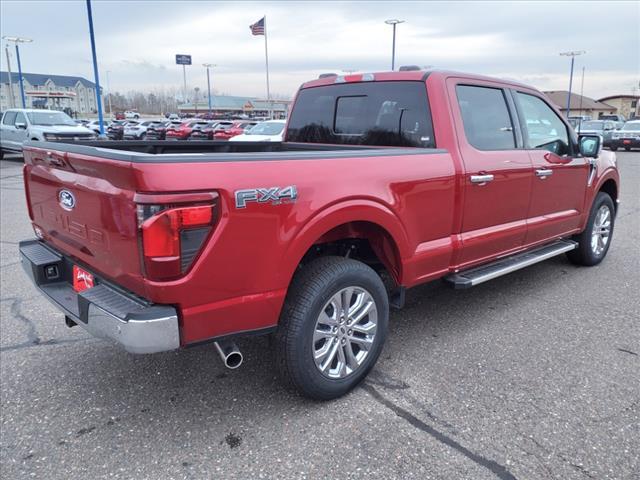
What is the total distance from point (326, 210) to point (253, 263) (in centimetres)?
52

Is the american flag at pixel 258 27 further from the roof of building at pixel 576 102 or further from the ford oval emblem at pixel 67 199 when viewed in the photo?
the roof of building at pixel 576 102

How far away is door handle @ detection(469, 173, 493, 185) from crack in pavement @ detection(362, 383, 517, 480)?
161 centimetres

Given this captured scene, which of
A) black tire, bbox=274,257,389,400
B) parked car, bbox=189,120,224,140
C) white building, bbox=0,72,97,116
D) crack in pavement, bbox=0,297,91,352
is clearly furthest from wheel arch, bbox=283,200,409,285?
white building, bbox=0,72,97,116

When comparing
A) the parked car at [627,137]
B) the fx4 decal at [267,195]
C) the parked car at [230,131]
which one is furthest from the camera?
the parked car at [230,131]

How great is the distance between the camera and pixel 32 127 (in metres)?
17.2

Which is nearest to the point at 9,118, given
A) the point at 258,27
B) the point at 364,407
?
the point at 364,407

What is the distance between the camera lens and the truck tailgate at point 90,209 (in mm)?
2301

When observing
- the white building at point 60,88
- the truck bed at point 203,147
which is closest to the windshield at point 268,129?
the truck bed at point 203,147

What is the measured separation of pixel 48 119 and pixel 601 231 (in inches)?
710

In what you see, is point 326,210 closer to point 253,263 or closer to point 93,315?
point 253,263

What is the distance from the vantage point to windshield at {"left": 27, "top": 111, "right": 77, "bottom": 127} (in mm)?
17719

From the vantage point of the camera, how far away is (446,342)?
3.84 metres

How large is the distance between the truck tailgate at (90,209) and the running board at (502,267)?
2313mm

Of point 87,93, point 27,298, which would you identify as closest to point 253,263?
point 27,298
